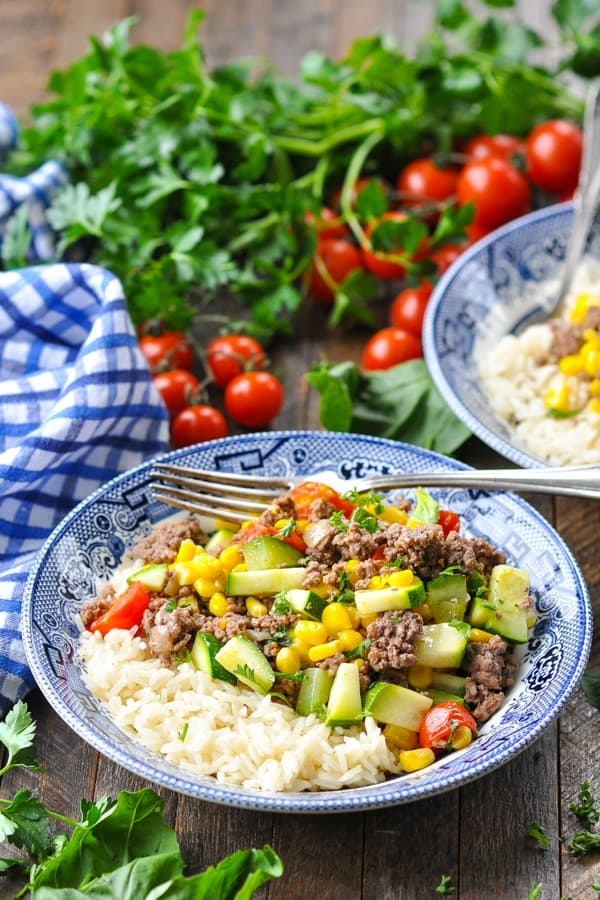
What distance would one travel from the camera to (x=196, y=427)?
5133 millimetres

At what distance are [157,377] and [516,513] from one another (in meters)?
2.07

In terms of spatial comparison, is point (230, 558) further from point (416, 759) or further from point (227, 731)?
point (416, 759)

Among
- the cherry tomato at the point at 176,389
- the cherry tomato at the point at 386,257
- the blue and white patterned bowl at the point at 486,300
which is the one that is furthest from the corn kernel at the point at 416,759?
the cherry tomato at the point at 386,257

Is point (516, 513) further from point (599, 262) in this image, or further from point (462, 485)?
point (599, 262)

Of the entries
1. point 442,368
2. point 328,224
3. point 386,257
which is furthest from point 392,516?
point 328,224

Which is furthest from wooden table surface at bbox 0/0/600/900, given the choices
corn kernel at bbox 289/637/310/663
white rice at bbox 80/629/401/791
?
corn kernel at bbox 289/637/310/663

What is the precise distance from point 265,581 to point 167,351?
2.11 m

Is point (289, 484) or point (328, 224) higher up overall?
point (328, 224)

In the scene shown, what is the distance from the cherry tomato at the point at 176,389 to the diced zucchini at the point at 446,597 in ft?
6.76

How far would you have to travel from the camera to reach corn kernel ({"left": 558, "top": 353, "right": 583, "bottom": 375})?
484 cm

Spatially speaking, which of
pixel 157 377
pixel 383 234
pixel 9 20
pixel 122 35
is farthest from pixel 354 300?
pixel 9 20

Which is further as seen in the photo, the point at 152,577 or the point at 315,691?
the point at 152,577

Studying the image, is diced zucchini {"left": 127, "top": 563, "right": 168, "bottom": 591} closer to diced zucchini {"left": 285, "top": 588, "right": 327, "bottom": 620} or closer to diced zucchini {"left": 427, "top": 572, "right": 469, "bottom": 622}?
diced zucchini {"left": 285, "top": 588, "right": 327, "bottom": 620}

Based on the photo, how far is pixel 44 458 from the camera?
4.41m
